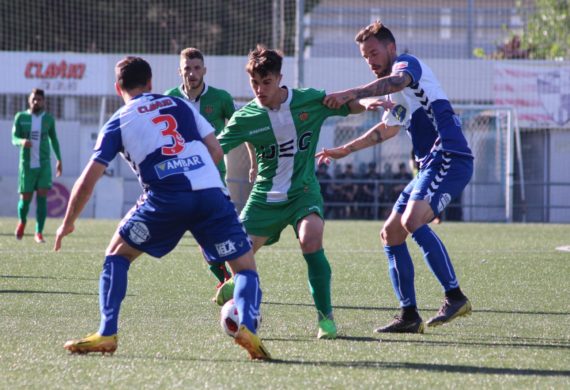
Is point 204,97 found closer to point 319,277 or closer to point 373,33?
point 373,33

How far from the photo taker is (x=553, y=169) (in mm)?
27031

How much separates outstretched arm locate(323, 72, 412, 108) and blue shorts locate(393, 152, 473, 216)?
65cm

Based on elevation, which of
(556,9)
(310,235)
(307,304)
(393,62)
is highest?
(556,9)

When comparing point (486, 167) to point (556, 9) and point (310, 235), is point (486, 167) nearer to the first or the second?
point (556, 9)

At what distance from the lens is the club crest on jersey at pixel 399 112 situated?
6949 mm

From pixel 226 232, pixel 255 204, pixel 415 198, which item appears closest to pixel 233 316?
pixel 226 232

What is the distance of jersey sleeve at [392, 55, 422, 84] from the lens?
6613mm

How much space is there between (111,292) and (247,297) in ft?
2.42

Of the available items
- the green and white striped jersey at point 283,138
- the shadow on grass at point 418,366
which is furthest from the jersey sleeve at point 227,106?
the shadow on grass at point 418,366

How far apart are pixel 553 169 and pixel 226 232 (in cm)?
2278

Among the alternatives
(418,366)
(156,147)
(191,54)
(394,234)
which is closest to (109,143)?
(156,147)

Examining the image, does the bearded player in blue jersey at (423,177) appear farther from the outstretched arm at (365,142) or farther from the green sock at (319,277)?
the green sock at (319,277)

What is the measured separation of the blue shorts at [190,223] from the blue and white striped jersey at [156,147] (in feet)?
0.20

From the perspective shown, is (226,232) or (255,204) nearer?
(226,232)
